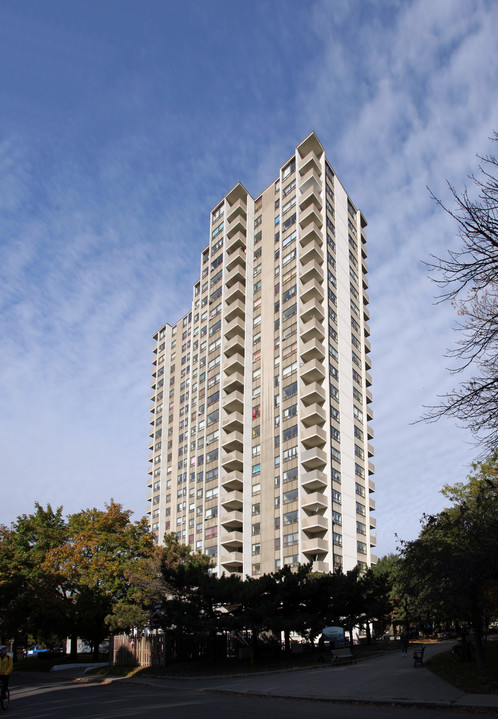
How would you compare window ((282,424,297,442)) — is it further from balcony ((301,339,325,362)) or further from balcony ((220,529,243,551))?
balcony ((220,529,243,551))

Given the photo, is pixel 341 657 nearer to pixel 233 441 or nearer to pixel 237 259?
pixel 233 441

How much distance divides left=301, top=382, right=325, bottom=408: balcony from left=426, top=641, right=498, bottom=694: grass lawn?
3691 cm

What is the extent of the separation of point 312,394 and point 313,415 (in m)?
2.38

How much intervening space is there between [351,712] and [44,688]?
17.1 metres

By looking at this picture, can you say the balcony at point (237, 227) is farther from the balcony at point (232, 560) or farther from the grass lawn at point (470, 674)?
the grass lawn at point (470, 674)

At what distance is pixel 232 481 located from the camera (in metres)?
67.6

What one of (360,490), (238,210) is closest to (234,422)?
(360,490)

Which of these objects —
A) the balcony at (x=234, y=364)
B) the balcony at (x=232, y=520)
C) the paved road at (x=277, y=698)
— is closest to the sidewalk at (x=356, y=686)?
the paved road at (x=277, y=698)

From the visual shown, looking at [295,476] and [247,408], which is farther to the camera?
[247,408]

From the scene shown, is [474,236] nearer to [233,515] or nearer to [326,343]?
[326,343]

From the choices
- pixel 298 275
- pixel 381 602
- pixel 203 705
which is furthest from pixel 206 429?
pixel 203 705

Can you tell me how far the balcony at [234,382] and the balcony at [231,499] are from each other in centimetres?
1291

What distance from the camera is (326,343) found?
6450 centimetres

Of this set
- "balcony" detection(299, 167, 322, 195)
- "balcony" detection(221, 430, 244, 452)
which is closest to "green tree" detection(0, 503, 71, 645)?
"balcony" detection(221, 430, 244, 452)
